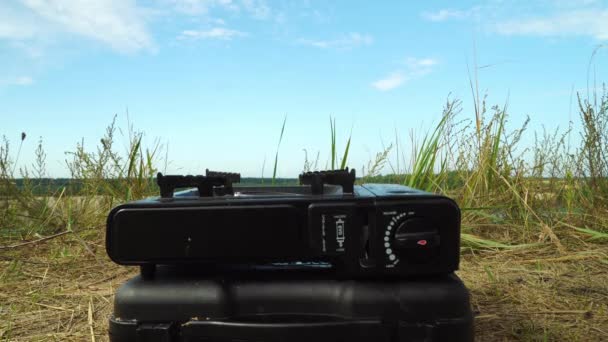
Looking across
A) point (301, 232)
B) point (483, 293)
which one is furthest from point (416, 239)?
point (483, 293)

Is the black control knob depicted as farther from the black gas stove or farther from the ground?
Result: the ground

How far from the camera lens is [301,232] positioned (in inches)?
43.1

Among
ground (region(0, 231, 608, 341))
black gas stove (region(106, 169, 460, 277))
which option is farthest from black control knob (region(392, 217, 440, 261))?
ground (region(0, 231, 608, 341))

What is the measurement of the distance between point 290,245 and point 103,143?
10.0 ft

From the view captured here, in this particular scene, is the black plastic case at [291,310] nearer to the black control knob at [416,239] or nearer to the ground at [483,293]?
the black control knob at [416,239]

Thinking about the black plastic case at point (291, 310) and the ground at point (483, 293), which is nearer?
the black plastic case at point (291, 310)

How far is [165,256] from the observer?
3.66 ft

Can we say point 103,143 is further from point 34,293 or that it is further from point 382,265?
point 382,265

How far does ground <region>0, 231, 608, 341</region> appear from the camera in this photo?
179cm

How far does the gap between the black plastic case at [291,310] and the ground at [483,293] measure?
0.69 meters

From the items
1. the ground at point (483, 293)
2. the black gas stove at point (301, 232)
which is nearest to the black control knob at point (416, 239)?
the black gas stove at point (301, 232)

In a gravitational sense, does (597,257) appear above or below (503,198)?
below

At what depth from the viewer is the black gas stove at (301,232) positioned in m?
1.08

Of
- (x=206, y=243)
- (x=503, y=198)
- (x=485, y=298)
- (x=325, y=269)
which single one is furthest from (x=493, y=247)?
(x=206, y=243)
